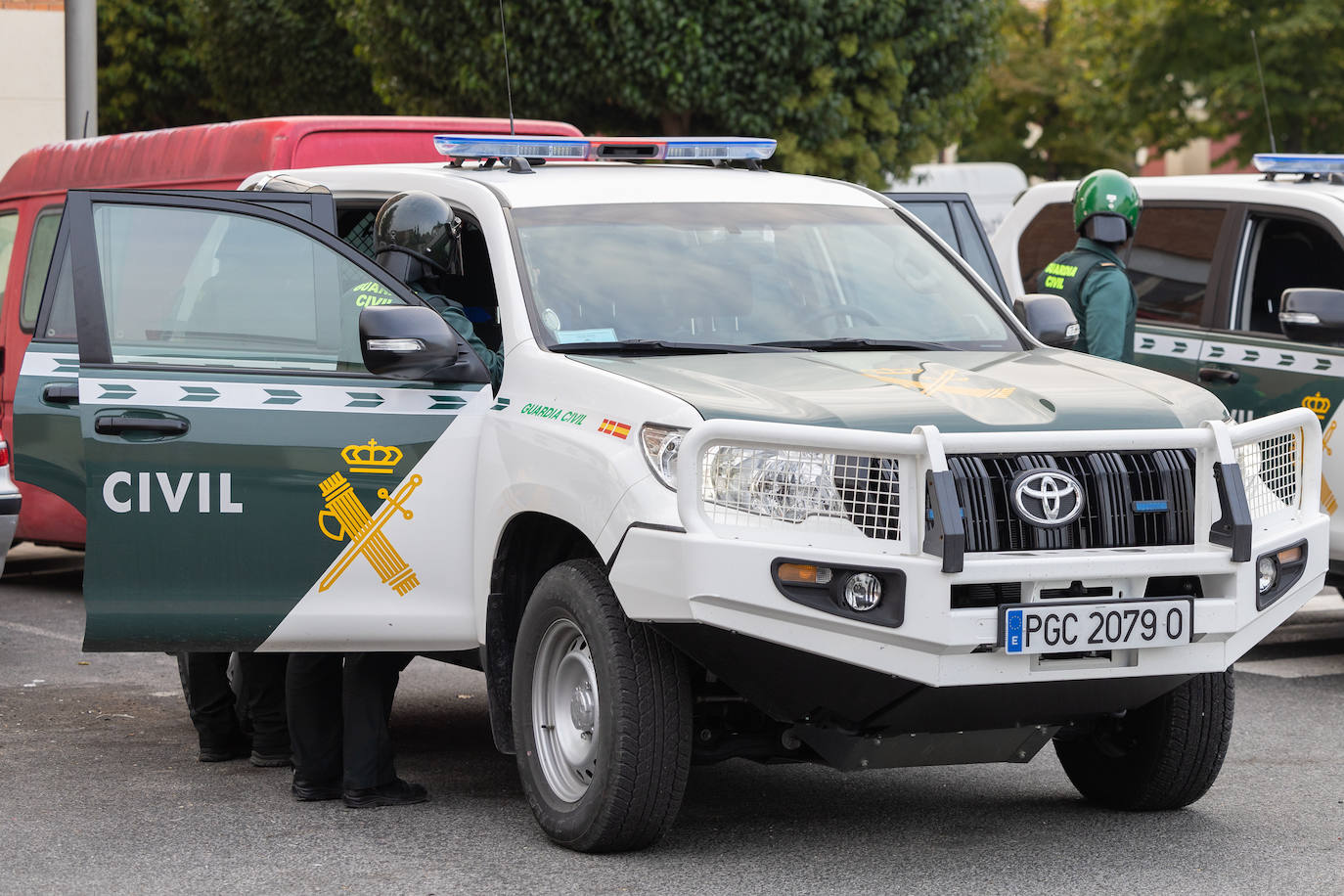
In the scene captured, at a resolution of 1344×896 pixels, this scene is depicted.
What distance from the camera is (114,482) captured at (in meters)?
5.63

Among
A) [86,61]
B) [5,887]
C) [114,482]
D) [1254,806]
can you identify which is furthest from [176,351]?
[86,61]

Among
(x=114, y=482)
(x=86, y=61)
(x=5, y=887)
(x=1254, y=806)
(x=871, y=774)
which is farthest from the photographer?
(x=86, y=61)

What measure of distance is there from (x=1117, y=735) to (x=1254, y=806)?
0.53 meters

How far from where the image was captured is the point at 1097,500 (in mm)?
4934

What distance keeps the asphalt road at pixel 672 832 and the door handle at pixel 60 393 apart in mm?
1642

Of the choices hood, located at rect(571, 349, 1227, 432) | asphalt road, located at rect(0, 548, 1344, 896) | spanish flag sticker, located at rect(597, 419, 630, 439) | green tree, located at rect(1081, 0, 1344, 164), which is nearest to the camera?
hood, located at rect(571, 349, 1227, 432)

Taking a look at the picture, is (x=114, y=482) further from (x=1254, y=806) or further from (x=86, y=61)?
(x=86, y=61)

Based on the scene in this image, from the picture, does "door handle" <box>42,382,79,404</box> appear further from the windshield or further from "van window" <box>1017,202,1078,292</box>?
"van window" <box>1017,202,1078,292</box>

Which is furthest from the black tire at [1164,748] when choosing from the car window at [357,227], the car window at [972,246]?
the car window at [972,246]

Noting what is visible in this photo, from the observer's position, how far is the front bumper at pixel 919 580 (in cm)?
472

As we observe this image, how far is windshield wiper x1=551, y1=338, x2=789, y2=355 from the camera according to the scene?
5.66 m

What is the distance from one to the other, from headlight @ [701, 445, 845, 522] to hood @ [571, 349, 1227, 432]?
93 mm

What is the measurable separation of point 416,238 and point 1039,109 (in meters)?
31.5

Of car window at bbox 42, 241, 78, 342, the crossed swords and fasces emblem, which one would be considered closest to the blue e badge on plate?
the crossed swords and fasces emblem
